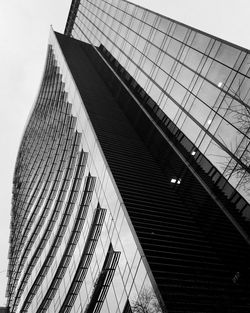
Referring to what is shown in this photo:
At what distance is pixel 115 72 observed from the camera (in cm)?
5575

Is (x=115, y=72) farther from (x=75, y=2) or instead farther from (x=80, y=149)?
(x=75, y=2)

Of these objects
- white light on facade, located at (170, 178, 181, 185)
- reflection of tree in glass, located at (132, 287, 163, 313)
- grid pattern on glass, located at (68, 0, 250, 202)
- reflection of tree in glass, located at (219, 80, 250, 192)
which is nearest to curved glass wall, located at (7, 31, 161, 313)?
reflection of tree in glass, located at (132, 287, 163, 313)

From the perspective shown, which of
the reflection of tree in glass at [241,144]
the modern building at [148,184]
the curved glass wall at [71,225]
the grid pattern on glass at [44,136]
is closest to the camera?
the reflection of tree in glass at [241,144]

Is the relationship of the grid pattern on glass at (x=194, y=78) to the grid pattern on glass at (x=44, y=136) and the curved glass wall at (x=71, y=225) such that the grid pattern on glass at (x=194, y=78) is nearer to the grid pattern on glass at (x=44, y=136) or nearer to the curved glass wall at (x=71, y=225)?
the curved glass wall at (x=71, y=225)

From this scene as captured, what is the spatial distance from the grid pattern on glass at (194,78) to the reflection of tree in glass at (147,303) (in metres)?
8.01

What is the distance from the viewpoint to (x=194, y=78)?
2942 cm

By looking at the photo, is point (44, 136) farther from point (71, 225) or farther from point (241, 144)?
point (241, 144)

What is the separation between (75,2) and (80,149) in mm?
58511

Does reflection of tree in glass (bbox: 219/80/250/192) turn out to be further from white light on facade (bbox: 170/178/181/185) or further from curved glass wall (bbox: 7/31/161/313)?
white light on facade (bbox: 170/178/181/185)

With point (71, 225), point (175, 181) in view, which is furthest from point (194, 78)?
point (71, 225)

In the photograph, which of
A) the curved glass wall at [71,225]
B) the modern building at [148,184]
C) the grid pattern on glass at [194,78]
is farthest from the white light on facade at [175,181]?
the curved glass wall at [71,225]

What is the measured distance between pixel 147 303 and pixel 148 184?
617 inches

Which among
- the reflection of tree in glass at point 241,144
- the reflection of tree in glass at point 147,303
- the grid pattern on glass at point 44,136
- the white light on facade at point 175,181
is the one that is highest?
the reflection of tree in glass at point 241,144

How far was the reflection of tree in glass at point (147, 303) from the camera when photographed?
1825 centimetres
